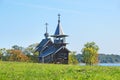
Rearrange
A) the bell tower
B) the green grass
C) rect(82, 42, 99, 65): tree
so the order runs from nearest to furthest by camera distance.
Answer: the green grass → the bell tower → rect(82, 42, 99, 65): tree

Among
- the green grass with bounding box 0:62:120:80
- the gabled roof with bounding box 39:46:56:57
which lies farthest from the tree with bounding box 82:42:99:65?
the green grass with bounding box 0:62:120:80

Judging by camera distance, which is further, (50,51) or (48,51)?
(48,51)

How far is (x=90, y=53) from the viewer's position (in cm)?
12644

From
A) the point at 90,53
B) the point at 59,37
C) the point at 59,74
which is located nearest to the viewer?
the point at 59,74

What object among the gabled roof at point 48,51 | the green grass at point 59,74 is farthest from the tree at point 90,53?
the green grass at point 59,74

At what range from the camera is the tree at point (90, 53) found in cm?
12650

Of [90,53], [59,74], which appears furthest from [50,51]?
[59,74]

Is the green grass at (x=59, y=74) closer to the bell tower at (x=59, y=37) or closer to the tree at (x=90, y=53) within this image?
the bell tower at (x=59, y=37)

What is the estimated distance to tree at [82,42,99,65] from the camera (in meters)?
126

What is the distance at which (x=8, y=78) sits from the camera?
16.6 meters

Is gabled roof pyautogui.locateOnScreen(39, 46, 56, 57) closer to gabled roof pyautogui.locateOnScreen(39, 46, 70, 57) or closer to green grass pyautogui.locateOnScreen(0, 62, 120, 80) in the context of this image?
gabled roof pyautogui.locateOnScreen(39, 46, 70, 57)

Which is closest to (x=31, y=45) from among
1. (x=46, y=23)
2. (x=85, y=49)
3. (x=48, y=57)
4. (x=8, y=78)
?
(x=85, y=49)

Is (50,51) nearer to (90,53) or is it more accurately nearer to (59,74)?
(90,53)

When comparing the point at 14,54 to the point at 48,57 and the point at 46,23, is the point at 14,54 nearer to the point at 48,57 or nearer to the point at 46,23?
the point at 46,23
